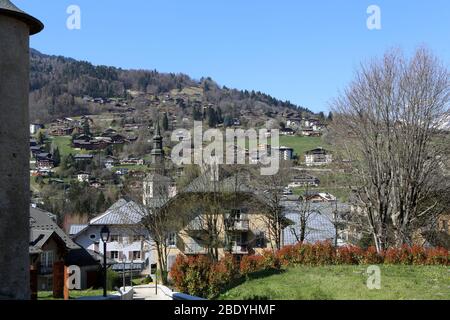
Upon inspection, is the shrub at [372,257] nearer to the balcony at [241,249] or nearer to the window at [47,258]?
the balcony at [241,249]

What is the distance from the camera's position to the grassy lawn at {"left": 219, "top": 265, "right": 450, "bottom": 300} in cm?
1480

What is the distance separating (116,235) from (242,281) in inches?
1775

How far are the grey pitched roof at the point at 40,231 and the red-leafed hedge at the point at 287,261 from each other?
24.2m

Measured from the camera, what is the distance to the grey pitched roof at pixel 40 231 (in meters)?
44.6

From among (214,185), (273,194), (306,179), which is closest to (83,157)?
(306,179)

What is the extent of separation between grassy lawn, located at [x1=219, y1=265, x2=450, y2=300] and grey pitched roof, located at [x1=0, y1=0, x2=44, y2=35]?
9102 millimetres

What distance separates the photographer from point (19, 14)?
14.2m

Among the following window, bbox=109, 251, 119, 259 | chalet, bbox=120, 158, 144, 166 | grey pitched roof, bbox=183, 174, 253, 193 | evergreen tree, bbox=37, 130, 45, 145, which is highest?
evergreen tree, bbox=37, 130, 45, 145

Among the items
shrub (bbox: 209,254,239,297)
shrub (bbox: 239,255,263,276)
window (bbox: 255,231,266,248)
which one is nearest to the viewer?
shrub (bbox: 209,254,239,297)

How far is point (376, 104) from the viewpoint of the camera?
95.4ft

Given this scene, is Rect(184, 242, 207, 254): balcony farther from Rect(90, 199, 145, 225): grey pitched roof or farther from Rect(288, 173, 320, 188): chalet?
Rect(288, 173, 320, 188): chalet

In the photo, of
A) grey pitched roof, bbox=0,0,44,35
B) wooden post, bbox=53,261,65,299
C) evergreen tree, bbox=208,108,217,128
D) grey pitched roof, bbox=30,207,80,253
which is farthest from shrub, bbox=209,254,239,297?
evergreen tree, bbox=208,108,217,128

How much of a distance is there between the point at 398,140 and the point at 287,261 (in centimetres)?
1104

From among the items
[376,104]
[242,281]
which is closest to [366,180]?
[376,104]
